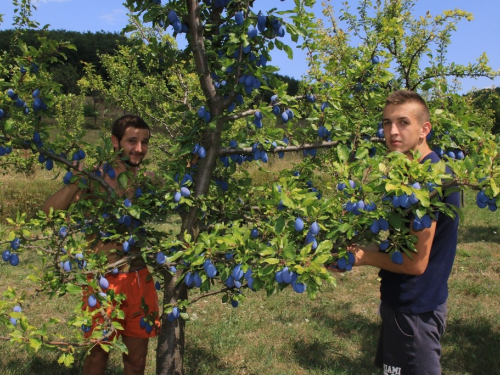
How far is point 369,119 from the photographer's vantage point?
8.25ft

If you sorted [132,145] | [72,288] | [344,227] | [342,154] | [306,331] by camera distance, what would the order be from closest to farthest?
[344,227] → [342,154] → [72,288] → [132,145] → [306,331]

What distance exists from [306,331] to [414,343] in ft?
8.09

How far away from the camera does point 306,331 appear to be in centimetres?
449

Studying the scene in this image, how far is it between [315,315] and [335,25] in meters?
3.65

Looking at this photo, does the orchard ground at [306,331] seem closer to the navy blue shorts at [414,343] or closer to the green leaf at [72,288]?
the green leaf at [72,288]

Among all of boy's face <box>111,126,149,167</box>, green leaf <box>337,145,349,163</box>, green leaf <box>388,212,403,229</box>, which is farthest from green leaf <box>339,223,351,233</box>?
boy's face <box>111,126,149,167</box>

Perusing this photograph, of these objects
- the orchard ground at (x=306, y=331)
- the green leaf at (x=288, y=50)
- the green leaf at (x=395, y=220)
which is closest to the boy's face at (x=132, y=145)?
the orchard ground at (x=306, y=331)

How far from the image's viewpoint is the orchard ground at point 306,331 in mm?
3746

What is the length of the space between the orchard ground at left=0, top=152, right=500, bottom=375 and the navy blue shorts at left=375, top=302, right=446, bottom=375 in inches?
56.7

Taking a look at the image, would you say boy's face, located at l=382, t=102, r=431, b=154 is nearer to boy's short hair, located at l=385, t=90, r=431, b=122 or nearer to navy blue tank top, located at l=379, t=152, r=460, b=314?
boy's short hair, located at l=385, t=90, r=431, b=122

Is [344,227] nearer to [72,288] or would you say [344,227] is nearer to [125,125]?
[72,288]

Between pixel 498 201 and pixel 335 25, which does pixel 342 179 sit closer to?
pixel 498 201

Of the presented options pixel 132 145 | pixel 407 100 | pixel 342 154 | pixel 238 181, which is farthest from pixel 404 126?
pixel 132 145

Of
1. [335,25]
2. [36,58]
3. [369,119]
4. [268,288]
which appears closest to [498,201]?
[268,288]
